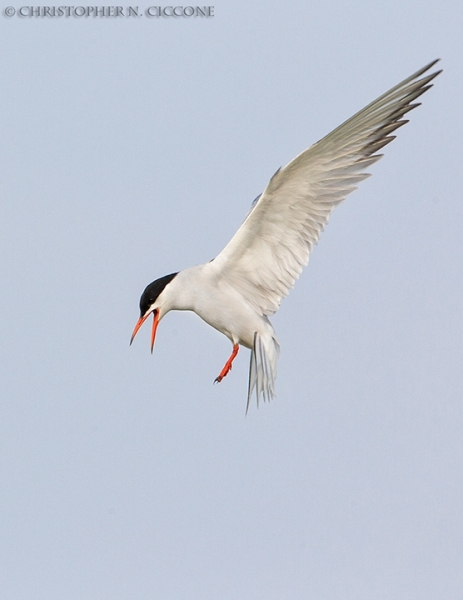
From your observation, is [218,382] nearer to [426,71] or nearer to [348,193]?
[348,193]

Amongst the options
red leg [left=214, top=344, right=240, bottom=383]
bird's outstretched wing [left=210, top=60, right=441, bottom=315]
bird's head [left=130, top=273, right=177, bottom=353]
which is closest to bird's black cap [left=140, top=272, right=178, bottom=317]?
bird's head [left=130, top=273, right=177, bottom=353]

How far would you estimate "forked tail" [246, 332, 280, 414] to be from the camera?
1166cm

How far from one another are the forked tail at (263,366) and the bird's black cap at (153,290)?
91 cm

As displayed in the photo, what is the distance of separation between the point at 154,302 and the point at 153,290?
122 mm

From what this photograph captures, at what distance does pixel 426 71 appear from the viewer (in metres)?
11.6

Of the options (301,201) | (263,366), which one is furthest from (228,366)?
(301,201)

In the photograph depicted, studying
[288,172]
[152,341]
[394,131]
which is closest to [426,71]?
[394,131]

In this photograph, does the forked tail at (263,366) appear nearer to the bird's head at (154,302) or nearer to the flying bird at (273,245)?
the flying bird at (273,245)

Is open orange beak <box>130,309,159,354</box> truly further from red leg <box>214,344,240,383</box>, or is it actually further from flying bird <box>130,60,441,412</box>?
red leg <box>214,344,240,383</box>

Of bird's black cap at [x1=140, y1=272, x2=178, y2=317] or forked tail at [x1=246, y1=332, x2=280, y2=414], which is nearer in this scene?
forked tail at [x1=246, y1=332, x2=280, y2=414]

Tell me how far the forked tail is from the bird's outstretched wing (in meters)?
0.43

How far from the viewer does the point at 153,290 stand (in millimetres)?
12531

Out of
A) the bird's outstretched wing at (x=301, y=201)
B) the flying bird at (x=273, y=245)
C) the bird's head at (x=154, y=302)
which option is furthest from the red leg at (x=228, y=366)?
the bird's head at (x=154, y=302)

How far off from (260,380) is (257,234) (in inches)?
51.8
